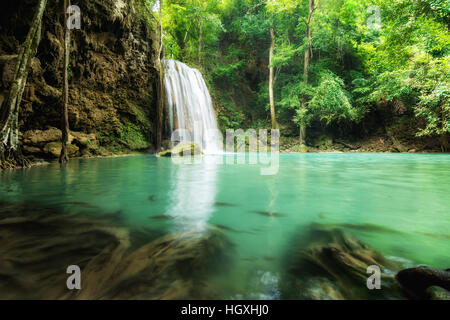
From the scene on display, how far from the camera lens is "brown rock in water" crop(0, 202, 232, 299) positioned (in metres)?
0.99

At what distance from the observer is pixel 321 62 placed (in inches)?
647

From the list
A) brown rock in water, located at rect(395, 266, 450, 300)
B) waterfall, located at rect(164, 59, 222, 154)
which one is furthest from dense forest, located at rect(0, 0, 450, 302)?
waterfall, located at rect(164, 59, 222, 154)

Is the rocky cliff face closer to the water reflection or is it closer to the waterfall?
the waterfall

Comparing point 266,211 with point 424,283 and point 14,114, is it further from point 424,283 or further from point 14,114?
point 14,114

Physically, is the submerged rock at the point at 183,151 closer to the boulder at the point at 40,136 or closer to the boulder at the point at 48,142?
the boulder at the point at 48,142

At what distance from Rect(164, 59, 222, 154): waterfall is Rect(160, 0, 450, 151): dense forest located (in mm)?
3041

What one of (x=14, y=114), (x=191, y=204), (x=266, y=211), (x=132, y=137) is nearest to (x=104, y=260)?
(x=191, y=204)

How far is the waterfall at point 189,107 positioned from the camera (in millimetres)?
12250

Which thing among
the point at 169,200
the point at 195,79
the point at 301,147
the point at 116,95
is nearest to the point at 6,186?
the point at 169,200

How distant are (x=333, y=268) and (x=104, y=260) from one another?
121cm

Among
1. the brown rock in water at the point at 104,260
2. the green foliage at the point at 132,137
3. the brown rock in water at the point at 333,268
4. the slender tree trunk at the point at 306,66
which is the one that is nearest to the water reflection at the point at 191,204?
the brown rock in water at the point at 104,260

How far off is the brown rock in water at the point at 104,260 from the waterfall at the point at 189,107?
10.9 meters
